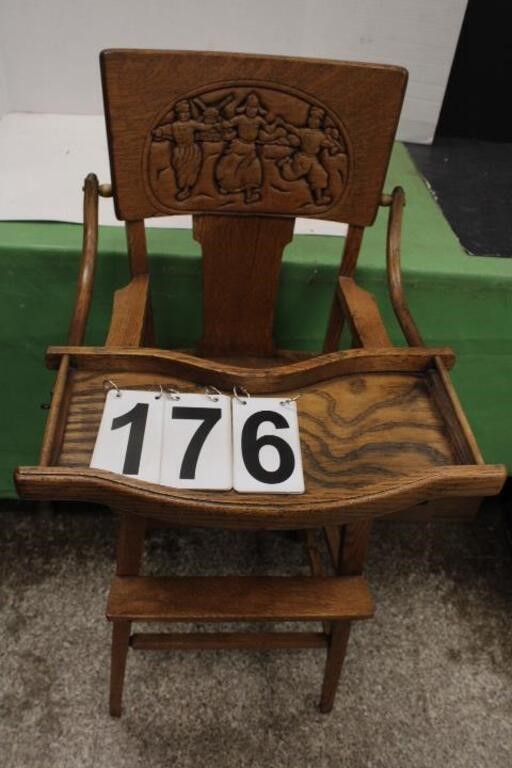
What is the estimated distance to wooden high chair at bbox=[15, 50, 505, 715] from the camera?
79 centimetres

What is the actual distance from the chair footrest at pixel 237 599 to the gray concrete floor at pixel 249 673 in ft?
1.34

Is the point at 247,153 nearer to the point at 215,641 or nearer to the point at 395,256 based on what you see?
the point at 395,256

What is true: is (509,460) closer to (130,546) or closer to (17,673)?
(130,546)

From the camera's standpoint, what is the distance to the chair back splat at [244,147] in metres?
1.00

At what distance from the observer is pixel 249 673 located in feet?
4.71

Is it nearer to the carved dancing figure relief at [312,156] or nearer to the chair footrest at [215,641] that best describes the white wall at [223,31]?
the carved dancing figure relief at [312,156]

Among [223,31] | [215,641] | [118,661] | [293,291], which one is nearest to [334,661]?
[215,641]

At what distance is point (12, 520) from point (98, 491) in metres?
1.11

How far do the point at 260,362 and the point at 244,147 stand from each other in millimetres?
420

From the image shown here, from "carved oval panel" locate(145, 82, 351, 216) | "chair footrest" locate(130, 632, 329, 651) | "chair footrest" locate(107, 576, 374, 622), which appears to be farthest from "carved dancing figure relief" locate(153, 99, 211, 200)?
"chair footrest" locate(130, 632, 329, 651)

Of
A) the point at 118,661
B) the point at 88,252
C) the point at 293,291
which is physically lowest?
the point at 118,661

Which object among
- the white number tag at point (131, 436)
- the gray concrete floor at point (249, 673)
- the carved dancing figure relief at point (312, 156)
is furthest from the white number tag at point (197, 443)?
the gray concrete floor at point (249, 673)

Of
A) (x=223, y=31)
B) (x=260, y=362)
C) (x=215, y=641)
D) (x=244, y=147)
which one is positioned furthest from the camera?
(x=223, y=31)

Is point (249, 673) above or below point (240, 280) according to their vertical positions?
below
